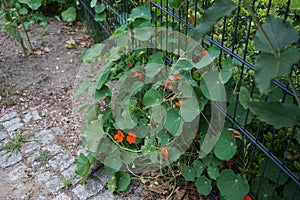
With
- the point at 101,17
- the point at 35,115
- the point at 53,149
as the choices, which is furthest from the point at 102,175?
the point at 101,17

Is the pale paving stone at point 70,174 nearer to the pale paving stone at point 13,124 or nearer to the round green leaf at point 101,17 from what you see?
the pale paving stone at point 13,124

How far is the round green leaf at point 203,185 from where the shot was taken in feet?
5.99

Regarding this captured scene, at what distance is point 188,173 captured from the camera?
1.90 metres

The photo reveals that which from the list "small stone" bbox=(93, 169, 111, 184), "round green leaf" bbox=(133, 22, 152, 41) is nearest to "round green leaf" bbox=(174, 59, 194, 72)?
"round green leaf" bbox=(133, 22, 152, 41)

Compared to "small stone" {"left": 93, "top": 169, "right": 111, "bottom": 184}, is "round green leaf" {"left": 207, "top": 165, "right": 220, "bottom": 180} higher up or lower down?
higher up

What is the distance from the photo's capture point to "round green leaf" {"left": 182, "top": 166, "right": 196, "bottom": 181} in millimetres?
1885

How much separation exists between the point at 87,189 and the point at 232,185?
86 centimetres

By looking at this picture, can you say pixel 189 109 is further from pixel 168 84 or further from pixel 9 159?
pixel 9 159

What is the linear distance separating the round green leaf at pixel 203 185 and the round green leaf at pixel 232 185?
128mm

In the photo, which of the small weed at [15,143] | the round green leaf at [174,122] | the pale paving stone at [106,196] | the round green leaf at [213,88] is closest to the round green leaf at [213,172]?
the round green leaf at [174,122]

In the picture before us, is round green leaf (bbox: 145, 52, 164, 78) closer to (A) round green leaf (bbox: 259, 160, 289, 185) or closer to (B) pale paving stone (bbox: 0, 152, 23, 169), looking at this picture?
(A) round green leaf (bbox: 259, 160, 289, 185)

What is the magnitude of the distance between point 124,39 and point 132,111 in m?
0.48

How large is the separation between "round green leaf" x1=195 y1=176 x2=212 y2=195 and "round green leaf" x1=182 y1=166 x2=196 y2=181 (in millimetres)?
41

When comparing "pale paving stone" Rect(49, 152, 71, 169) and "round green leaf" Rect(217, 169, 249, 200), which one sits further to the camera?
"pale paving stone" Rect(49, 152, 71, 169)
